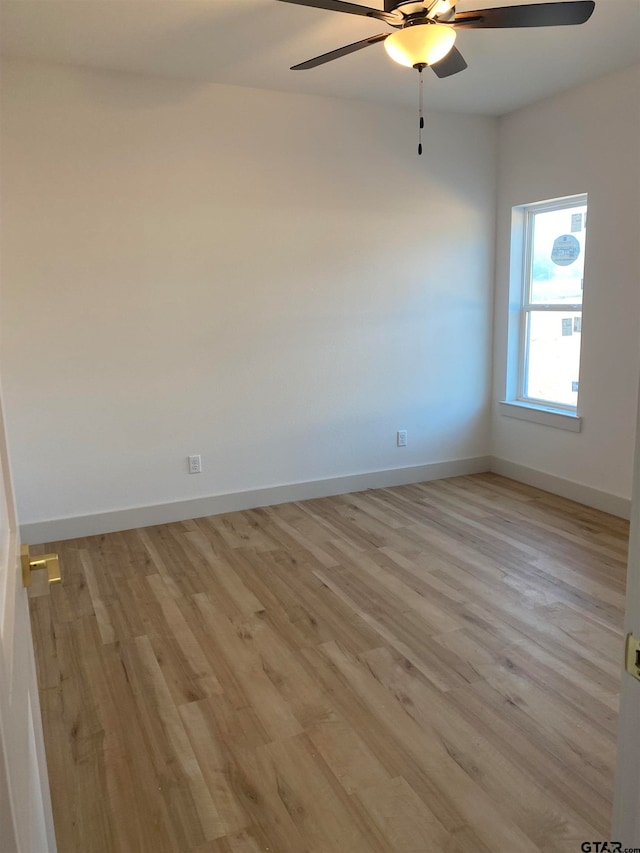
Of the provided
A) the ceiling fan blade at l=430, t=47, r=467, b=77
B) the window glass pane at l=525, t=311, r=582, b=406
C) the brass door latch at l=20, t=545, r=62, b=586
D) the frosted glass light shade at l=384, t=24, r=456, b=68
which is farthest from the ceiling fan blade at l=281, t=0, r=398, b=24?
the window glass pane at l=525, t=311, r=582, b=406

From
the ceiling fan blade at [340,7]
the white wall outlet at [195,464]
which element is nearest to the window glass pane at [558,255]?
the ceiling fan blade at [340,7]

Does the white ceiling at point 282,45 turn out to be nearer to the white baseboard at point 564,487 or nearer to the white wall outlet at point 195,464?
the white wall outlet at point 195,464

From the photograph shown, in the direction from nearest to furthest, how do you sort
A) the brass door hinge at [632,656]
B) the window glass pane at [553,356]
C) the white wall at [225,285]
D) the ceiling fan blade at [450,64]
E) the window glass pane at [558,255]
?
the brass door hinge at [632,656] < the ceiling fan blade at [450,64] < the white wall at [225,285] < the window glass pane at [558,255] < the window glass pane at [553,356]

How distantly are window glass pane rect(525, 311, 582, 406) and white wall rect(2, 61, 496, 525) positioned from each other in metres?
0.39

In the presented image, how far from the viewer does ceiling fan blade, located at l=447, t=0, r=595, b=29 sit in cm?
Answer: 220

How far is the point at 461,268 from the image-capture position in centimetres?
478

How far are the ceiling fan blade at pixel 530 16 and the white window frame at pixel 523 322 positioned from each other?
7.31 feet

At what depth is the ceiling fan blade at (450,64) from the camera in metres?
2.70

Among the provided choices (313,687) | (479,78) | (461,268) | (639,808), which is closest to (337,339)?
(461,268)

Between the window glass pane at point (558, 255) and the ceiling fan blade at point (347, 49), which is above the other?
the ceiling fan blade at point (347, 49)

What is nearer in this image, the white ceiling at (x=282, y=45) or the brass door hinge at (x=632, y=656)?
the brass door hinge at (x=632, y=656)

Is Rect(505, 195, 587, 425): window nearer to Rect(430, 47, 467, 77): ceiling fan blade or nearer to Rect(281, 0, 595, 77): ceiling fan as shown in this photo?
Rect(430, 47, 467, 77): ceiling fan blade

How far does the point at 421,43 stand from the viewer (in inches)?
93.1

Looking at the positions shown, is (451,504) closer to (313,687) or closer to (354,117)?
(313,687)
